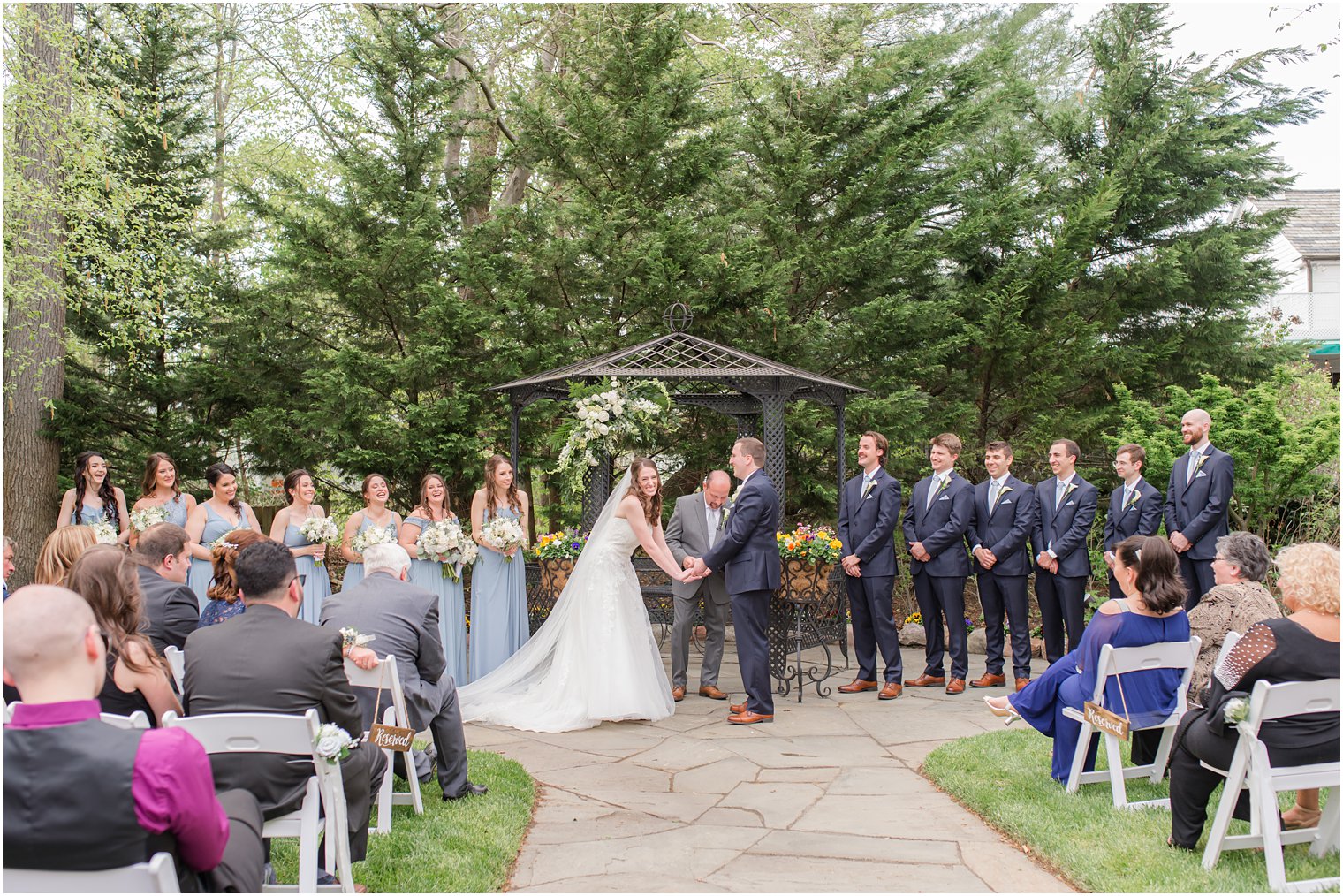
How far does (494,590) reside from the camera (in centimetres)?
850

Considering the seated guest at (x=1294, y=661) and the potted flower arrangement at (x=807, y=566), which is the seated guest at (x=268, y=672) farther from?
the potted flower arrangement at (x=807, y=566)

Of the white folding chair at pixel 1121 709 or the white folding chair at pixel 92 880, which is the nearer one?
the white folding chair at pixel 92 880

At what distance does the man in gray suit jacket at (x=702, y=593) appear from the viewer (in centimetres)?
815

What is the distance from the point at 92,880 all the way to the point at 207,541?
19.5ft

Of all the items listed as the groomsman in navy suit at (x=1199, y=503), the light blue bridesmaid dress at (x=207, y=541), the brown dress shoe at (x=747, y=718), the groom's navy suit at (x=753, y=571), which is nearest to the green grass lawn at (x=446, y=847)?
the brown dress shoe at (x=747, y=718)

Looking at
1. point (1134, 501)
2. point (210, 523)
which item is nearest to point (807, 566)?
point (1134, 501)

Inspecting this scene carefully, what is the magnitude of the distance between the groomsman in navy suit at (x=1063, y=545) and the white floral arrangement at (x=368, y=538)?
5.24 meters

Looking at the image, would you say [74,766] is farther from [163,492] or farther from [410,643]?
[163,492]

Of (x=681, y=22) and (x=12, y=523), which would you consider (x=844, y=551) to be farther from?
(x=12, y=523)

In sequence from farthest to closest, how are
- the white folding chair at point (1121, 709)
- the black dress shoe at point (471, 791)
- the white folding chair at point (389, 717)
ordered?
1. the black dress shoe at point (471, 791)
2. the white folding chair at point (1121, 709)
3. the white folding chair at point (389, 717)

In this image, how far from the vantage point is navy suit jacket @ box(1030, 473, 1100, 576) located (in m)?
7.98

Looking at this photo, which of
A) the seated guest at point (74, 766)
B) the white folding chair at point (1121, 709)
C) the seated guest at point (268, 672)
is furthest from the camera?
the white folding chair at point (1121, 709)

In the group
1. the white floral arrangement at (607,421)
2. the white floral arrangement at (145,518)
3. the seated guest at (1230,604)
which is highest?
the white floral arrangement at (607,421)

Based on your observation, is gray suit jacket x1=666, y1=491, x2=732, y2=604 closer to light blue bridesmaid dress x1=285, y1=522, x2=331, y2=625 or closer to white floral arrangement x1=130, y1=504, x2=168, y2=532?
light blue bridesmaid dress x1=285, y1=522, x2=331, y2=625
